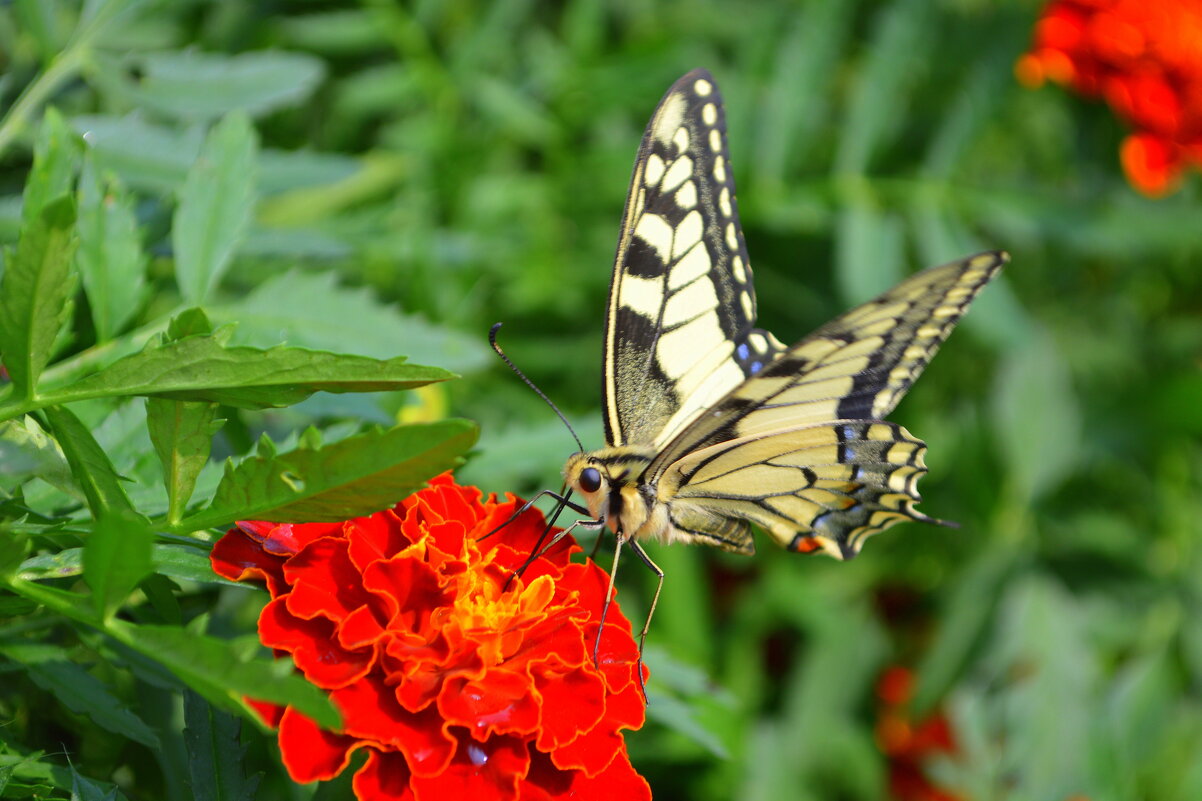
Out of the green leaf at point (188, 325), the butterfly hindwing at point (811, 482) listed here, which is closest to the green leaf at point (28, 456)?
the green leaf at point (188, 325)

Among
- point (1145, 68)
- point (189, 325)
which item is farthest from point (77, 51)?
point (1145, 68)

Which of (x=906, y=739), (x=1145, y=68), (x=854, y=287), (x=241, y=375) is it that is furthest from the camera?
(x=906, y=739)

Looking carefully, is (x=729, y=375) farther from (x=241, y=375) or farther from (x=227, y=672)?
(x=227, y=672)

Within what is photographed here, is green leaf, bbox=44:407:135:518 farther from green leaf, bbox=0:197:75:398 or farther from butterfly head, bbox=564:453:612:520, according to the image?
butterfly head, bbox=564:453:612:520

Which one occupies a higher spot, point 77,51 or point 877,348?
point 77,51

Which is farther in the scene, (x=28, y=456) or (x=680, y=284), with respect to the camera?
(x=680, y=284)

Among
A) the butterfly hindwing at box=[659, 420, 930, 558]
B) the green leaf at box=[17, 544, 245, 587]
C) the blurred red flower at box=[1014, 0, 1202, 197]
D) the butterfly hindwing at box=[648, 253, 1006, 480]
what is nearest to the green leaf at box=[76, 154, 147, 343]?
the green leaf at box=[17, 544, 245, 587]
